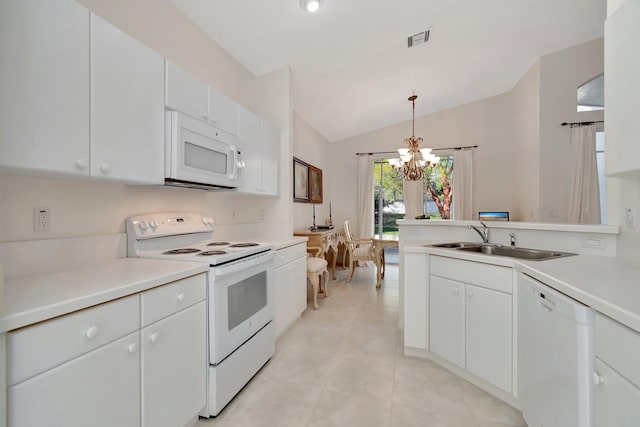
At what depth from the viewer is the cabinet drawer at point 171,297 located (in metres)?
1.24

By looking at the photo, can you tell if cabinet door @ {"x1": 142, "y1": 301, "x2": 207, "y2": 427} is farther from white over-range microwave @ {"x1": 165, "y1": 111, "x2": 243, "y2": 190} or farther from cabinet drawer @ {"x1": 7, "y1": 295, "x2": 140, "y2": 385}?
white over-range microwave @ {"x1": 165, "y1": 111, "x2": 243, "y2": 190}

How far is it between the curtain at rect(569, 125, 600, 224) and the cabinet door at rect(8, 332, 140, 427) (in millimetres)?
5208

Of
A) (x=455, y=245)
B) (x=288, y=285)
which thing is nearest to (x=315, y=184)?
(x=288, y=285)

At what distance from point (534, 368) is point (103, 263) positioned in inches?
91.4

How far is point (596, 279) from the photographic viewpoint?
1.22m

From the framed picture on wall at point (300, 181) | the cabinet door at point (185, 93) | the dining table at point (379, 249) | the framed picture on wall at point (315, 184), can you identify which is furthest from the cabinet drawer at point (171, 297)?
the framed picture on wall at point (315, 184)

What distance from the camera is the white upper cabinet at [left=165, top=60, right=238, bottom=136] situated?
177cm

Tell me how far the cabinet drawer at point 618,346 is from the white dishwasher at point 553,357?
2.6 inches

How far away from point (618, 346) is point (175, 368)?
5.58ft

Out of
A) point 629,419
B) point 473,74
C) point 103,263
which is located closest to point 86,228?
point 103,263

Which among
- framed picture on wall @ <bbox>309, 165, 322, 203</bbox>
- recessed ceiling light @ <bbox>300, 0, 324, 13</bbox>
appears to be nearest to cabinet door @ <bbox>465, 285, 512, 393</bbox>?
recessed ceiling light @ <bbox>300, 0, 324, 13</bbox>

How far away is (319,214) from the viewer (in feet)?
19.2

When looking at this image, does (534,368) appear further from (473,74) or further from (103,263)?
(473,74)

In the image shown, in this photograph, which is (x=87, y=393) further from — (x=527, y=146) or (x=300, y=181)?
(x=527, y=146)
